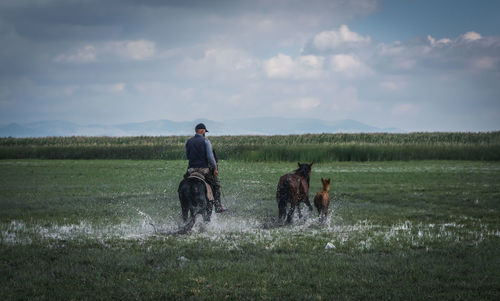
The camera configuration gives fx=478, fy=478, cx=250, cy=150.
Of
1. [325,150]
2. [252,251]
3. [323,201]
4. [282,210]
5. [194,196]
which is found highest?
[325,150]

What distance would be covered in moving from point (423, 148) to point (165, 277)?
38.7 meters

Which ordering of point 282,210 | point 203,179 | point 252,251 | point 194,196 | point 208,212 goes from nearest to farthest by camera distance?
point 252,251 → point 194,196 → point 203,179 → point 208,212 → point 282,210

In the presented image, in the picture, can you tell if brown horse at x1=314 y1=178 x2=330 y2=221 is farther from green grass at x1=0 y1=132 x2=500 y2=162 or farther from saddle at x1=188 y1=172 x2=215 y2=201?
green grass at x1=0 y1=132 x2=500 y2=162

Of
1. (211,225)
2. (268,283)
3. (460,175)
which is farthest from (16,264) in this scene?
(460,175)

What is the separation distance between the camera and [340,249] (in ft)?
28.8

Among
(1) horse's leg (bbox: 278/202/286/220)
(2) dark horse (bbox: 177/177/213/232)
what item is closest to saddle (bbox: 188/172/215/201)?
(2) dark horse (bbox: 177/177/213/232)

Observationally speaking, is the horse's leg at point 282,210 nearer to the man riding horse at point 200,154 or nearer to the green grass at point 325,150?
the man riding horse at point 200,154

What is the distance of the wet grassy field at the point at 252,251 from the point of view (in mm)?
6462

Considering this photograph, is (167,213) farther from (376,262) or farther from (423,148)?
(423,148)

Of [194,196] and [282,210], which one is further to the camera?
[282,210]

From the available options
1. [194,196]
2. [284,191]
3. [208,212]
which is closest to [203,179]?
[194,196]

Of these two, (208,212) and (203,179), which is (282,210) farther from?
(203,179)

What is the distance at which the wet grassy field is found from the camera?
6.46 meters

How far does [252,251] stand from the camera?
8617 millimetres
